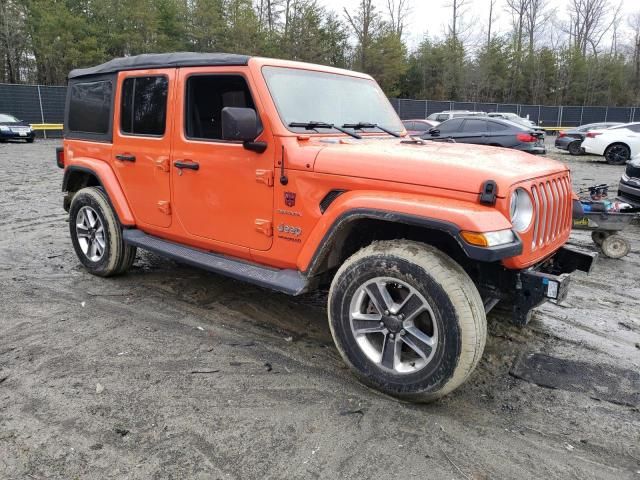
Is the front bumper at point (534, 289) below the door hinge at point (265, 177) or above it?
below

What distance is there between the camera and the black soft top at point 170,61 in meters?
3.81

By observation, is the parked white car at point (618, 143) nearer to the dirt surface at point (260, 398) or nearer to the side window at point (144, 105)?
the dirt surface at point (260, 398)

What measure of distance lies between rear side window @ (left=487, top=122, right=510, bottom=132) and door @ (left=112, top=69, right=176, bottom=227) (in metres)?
12.2

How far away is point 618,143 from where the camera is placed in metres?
17.4

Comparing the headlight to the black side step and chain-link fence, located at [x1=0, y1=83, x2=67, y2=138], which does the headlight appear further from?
chain-link fence, located at [x1=0, y1=83, x2=67, y2=138]

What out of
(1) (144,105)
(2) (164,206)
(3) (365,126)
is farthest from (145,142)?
(3) (365,126)

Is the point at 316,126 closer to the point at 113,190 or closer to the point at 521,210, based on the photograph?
the point at 521,210

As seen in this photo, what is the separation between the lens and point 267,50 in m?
37.1

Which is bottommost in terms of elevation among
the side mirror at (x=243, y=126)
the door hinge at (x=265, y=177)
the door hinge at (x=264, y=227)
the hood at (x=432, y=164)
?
the door hinge at (x=264, y=227)

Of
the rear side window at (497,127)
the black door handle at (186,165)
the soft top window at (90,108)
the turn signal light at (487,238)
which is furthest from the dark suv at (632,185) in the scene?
the soft top window at (90,108)

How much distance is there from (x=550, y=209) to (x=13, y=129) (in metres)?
24.2

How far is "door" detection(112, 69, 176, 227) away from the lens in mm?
4262

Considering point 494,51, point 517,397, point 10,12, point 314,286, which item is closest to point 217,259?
point 314,286

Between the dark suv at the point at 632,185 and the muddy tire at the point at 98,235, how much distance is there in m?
6.77
